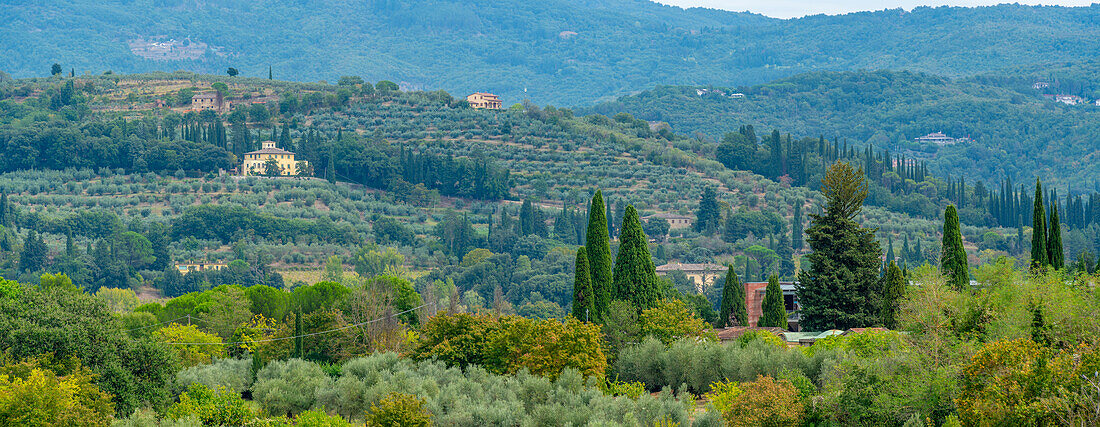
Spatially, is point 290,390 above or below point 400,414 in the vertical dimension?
below

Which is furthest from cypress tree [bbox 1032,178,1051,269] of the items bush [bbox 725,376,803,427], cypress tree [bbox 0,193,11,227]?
cypress tree [bbox 0,193,11,227]

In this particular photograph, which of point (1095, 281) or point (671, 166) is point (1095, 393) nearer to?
point (1095, 281)

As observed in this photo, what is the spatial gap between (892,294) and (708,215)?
88950 millimetres

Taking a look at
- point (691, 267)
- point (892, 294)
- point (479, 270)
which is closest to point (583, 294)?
point (892, 294)

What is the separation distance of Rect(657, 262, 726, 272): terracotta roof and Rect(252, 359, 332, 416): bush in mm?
75564

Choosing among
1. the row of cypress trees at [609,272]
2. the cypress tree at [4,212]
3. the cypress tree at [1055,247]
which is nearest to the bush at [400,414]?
the row of cypress trees at [609,272]

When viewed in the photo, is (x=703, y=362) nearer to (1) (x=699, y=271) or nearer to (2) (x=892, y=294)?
(2) (x=892, y=294)

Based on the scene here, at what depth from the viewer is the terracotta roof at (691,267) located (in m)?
117

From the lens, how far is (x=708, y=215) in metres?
137

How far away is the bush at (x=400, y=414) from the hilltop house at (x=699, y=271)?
79343 millimetres

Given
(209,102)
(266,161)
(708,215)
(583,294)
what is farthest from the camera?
(209,102)

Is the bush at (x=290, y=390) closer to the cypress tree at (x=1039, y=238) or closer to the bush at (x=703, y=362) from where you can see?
the bush at (x=703, y=362)

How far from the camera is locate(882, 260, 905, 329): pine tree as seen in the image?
1876 inches

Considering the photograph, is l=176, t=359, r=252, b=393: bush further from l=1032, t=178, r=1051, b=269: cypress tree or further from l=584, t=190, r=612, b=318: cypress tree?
l=1032, t=178, r=1051, b=269: cypress tree
